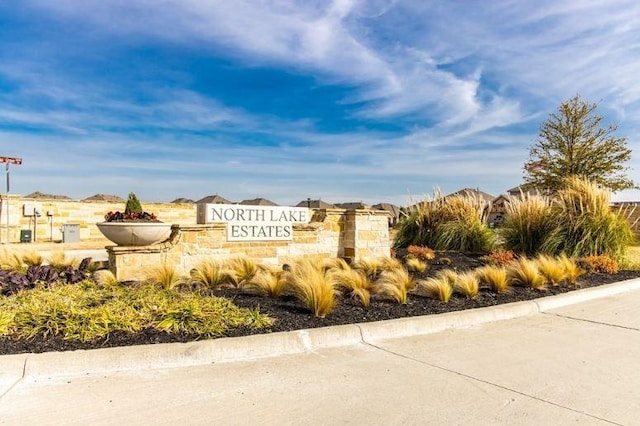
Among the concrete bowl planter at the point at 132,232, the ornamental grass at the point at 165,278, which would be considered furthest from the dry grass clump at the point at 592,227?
the concrete bowl planter at the point at 132,232

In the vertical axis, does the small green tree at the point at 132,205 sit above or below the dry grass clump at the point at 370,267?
above

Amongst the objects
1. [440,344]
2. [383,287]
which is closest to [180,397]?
[440,344]

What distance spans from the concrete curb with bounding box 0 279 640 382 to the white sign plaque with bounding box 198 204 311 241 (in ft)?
15.7

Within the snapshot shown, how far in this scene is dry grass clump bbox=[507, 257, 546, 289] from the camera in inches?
296

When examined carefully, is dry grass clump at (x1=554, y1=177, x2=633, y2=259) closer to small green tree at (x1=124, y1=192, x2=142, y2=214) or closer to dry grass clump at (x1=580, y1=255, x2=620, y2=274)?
dry grass clump at (x1=580, y1=255, x2=620, y2=274)

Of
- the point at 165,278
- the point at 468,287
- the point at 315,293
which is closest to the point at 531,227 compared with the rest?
the point at 468,287

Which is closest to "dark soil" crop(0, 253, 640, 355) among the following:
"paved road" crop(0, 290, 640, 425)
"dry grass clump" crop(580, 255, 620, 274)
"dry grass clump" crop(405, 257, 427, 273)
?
"paved road" crop(0, 290, 640, 425)

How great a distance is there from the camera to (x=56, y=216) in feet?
58.0

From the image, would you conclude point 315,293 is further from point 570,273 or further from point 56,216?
point 56,216

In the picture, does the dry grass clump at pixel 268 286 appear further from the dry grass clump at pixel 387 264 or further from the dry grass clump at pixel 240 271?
the dry grass clump at pixel 387 264

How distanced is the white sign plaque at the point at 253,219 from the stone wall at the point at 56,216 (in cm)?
1037

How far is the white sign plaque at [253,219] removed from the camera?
8.96m

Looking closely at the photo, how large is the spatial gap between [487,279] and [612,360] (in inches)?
118

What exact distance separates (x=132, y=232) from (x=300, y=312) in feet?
12.2
